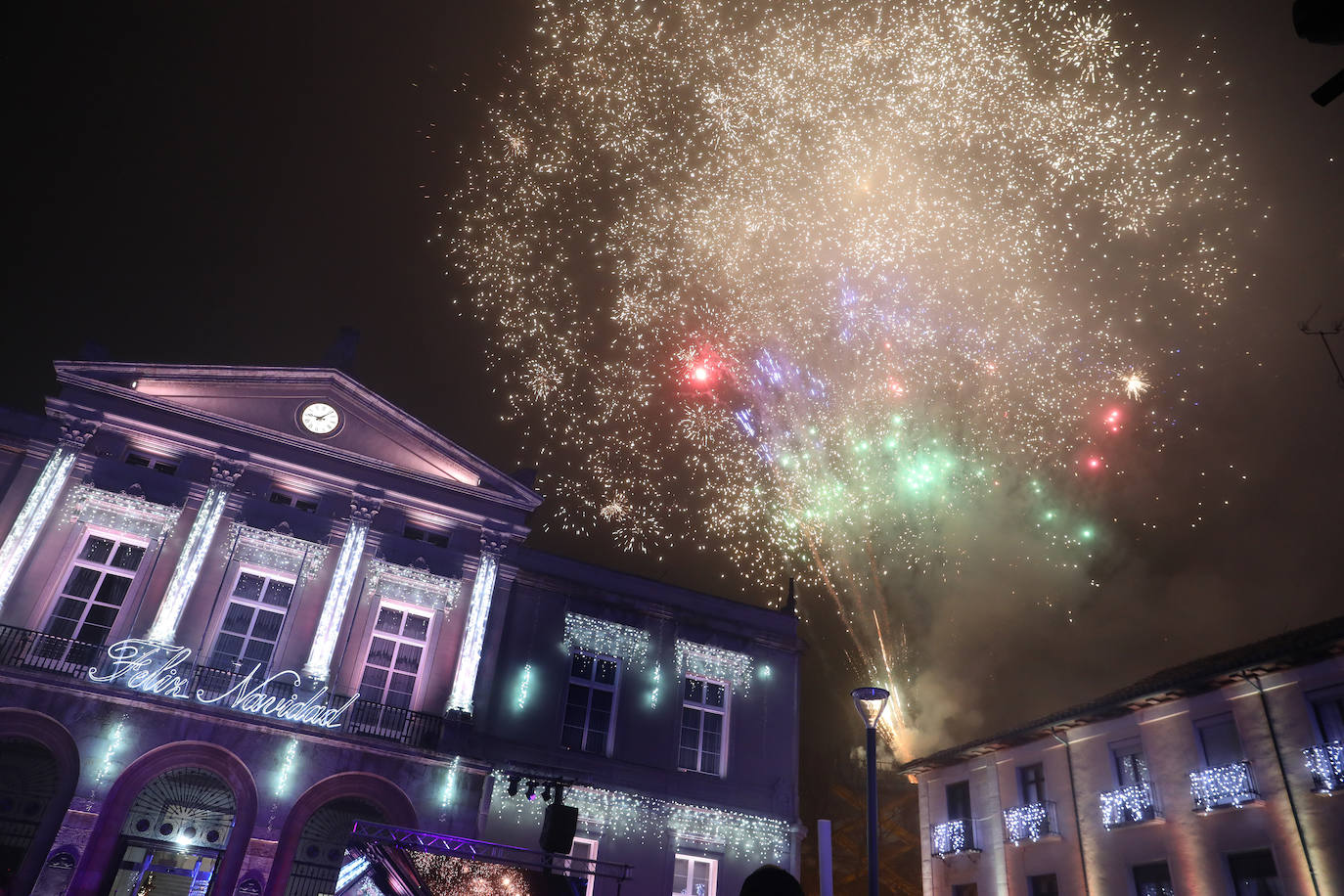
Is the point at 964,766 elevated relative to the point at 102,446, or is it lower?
lower

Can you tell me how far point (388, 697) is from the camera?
19859 mm

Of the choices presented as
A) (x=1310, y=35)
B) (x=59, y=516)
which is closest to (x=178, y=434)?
(x=59, y=516)

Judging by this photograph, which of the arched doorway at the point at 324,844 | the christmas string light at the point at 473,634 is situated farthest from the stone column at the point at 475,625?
the arched doorway at the point at 324,844

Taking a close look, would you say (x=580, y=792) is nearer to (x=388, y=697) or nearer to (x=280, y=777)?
(x=388, y=697)

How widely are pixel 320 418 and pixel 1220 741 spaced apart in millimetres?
21944

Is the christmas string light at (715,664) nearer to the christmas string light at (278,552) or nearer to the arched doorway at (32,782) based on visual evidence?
the christmas string light at (278,552)

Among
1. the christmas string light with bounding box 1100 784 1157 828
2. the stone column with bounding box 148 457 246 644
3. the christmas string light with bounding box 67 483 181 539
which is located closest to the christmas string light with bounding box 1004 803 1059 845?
the christmas string light with bounding box 1100 784 1157 828

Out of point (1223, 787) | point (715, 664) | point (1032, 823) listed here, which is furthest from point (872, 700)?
point (1032, 823)

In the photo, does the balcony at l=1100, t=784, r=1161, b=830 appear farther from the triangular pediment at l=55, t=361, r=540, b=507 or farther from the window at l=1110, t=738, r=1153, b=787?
the triangular pediment at l=55, t=361, r=540, b=507

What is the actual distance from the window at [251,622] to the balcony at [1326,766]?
69.4 ft

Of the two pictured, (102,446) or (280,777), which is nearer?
(280,777)

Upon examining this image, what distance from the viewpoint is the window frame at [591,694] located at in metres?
21.2

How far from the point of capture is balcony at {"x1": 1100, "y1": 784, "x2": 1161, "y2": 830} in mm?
18859

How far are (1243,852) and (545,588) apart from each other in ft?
52.9
